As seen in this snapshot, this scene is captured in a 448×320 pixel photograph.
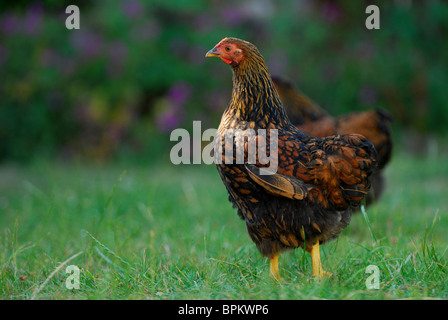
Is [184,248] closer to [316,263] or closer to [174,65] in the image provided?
[316,263]

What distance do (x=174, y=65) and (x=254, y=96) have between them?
5.16 m

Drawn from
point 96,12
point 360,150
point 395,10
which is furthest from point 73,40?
point 360,150

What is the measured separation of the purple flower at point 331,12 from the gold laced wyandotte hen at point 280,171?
612cm

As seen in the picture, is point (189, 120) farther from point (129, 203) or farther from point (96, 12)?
point (129, 203)

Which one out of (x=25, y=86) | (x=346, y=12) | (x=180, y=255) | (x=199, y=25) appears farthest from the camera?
(x=346, y=12)

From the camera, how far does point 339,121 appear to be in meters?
3.75

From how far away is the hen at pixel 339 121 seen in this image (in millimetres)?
3629

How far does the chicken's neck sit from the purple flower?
6115mm

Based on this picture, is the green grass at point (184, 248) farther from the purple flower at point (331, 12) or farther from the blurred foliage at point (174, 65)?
the purple flower at point (331, 12)

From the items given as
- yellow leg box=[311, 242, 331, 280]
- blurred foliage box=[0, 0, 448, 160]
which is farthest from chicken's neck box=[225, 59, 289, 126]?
blurred foliage box=[0, 0, 448, 160]

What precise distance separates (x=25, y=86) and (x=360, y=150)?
5.58 metres

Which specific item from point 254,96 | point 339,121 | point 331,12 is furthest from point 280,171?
point 331,12

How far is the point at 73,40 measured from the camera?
7.22m

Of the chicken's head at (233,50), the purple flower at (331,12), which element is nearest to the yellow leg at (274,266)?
the chicken's head at (233,50)
